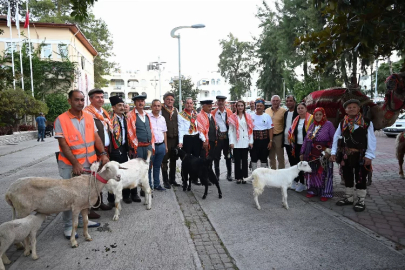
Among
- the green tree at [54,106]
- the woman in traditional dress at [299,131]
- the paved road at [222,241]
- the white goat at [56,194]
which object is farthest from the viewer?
the green tree at [54,106]

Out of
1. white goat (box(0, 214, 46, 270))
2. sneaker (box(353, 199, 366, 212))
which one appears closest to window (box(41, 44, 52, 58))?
white goat (box(0, 214, 46, 270))

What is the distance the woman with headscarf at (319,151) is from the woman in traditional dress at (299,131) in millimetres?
280

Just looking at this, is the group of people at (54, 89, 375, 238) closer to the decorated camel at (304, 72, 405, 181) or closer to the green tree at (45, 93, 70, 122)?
the decorated camel at (304, 72, 405, 181)

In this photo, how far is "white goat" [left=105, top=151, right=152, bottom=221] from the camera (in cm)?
500

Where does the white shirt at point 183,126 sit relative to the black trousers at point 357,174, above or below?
above

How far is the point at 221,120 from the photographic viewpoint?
→ 24.6 ft

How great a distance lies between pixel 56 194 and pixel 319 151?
15.8 ft

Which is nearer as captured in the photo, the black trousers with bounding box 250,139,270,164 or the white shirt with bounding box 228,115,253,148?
the white shirt with bounding box 228,115,253,148

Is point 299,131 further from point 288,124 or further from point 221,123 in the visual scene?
point 221,123

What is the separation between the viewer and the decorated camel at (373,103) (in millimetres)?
6008

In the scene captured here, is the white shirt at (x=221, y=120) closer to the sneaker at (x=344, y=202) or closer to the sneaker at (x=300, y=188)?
the sneaker at (x=300, y=188)

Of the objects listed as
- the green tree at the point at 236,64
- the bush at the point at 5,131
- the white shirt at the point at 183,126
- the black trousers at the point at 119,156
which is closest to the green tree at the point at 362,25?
the white shirt at the point at 183,126

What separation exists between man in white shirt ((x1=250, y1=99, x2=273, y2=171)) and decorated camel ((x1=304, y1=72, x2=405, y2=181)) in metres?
1.27

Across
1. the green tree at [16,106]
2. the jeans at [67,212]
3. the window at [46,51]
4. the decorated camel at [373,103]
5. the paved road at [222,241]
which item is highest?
the window at [46,51]
